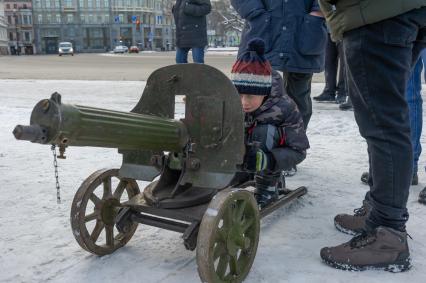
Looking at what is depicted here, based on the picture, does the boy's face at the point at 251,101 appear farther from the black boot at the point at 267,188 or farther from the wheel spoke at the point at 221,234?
the wheel spoke at the point at 221,234

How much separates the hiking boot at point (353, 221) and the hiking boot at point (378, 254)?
32 centimetres

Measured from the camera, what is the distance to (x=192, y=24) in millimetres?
7809

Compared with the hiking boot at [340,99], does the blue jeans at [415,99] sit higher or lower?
higher

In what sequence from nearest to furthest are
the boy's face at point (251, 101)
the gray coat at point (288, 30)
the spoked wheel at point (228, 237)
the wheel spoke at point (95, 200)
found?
the spoked wheel at point (228, 237), the wheel spoke at point (95, 200), the boy's face at point (251, 101), the gray coat at point (288, 30)

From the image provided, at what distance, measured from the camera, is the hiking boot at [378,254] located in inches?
88.6

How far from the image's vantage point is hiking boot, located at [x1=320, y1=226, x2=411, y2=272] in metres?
2.25

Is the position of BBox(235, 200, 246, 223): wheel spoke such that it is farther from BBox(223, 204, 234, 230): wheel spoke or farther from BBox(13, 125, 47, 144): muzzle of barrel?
BBox(13, 125, 47, 144): muzzle of barrel

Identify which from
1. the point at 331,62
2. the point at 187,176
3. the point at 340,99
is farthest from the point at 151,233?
the point at 331,62

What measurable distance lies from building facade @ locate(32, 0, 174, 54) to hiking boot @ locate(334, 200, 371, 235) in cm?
9718

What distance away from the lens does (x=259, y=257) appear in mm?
2383

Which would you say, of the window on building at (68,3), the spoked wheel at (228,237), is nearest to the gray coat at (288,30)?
the spoked wheel at (228,237)

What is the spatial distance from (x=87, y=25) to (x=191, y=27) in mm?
97366

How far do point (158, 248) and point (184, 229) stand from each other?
309 millimetres

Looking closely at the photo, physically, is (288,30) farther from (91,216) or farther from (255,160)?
(91,216)
